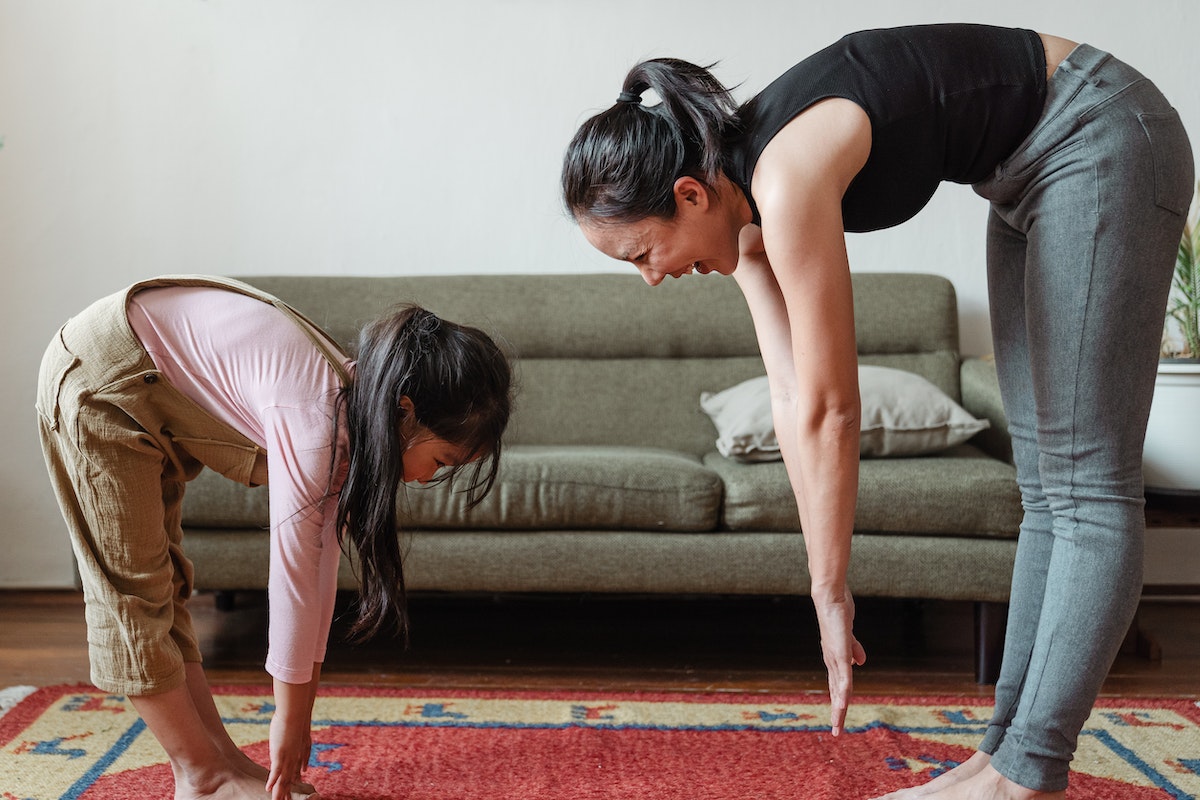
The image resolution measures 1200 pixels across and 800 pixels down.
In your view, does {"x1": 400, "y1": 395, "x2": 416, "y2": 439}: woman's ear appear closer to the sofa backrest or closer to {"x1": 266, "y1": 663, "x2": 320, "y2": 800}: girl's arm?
{"x1": 266, "y1": 663, "x2": 320, "y2": 800}: girl's arm

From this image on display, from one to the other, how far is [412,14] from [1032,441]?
6.68 feet

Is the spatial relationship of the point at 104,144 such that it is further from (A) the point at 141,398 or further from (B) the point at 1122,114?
(B) the point at 1122,114

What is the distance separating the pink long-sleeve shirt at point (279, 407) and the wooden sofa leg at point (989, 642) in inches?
47.3

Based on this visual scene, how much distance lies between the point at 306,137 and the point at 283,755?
6.33 feet

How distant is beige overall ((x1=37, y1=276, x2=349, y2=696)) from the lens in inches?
47.6

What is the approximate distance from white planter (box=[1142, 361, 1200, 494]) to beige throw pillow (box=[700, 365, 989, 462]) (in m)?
0.33

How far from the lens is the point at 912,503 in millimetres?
1854

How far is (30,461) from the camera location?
2.67m

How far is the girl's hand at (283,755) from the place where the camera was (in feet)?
3.74

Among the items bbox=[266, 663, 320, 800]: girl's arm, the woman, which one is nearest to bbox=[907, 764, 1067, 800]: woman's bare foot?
the woman

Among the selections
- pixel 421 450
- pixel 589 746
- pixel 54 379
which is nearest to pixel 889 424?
pixel 589 746

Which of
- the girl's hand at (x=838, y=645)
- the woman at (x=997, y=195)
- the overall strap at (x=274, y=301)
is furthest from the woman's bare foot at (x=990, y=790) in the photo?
the overall strap at (x=274, y=301)

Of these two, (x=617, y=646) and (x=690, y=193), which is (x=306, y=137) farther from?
(x=690, y=193)

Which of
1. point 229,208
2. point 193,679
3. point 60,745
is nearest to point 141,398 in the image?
point 193,679
